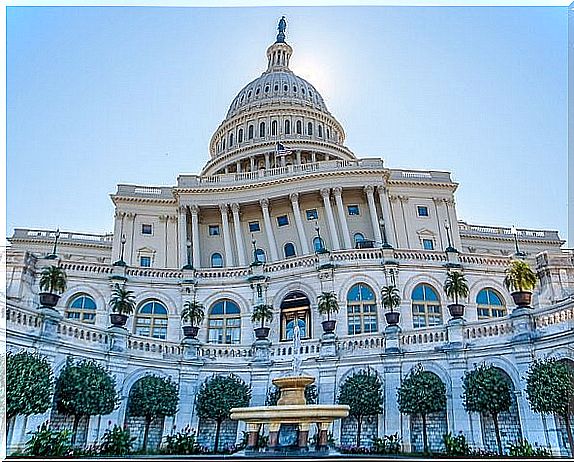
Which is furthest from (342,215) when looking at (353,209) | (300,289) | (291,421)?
(291,421)

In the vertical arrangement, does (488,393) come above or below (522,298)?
below

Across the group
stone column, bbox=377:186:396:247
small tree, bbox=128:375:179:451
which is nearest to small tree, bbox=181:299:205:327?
small tree, bbox=128:375:179:451

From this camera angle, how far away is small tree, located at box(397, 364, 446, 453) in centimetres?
2144

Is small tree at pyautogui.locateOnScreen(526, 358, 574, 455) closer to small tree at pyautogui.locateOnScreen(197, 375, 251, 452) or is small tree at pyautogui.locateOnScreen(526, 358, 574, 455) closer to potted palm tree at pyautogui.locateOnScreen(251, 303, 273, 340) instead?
small tree at pyautogui.locateOnScreen(197, 375, 251, 452)

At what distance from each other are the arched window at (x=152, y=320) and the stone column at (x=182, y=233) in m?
11.6

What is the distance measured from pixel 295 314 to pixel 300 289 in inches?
56.2

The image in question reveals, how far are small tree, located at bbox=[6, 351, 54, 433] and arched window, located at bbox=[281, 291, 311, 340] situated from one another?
46.6 ft

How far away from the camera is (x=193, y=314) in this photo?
28797 millimetres

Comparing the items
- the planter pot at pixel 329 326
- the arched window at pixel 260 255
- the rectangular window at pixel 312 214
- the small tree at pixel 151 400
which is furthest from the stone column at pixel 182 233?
the small tree at pixel 151 400

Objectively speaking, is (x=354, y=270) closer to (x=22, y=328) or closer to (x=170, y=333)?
(x=170, y=333)

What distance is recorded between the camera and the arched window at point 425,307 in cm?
2981

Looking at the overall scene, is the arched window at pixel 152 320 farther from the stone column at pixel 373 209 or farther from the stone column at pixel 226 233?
the stone column at pixel 373 209

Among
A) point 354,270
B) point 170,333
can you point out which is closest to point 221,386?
point 170,333

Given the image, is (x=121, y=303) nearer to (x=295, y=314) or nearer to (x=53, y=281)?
(x=53, y=281)
